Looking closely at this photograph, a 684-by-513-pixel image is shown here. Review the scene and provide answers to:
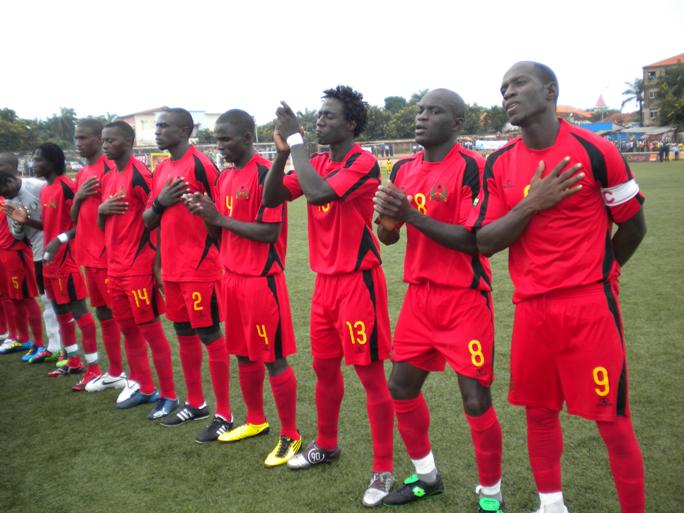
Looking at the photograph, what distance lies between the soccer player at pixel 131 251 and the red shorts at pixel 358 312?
87.2 inches

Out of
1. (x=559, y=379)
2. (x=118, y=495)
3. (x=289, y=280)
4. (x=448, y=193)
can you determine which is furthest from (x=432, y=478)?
(x=289, y=280)

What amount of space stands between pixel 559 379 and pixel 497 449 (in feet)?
2.07

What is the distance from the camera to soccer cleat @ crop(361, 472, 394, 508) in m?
3.76

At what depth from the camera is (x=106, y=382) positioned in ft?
20.6

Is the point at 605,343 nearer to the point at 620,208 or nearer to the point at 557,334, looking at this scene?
the point at 557,334

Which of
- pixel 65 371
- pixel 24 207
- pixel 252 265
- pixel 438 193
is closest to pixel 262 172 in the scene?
pixel 252 265

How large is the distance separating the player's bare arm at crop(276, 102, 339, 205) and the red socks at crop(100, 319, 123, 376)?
131 inches

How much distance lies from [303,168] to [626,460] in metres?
2.44

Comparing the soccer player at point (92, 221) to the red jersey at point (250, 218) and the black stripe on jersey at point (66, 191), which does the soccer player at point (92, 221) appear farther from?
the red jersey at point (250, 218)

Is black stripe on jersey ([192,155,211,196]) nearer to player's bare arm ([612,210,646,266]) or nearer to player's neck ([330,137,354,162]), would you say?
player's neck ([330,137,354,162])

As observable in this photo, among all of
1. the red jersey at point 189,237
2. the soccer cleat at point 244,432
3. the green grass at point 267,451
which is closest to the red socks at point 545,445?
the green grass at point 267,451

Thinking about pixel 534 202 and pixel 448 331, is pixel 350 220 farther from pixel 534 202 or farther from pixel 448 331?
pixel 534 202

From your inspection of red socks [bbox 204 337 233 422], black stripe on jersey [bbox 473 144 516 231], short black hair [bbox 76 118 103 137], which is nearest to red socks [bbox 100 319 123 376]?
red socks [bbox 204 337 233 422]

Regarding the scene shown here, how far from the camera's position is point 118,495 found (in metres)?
4.08
